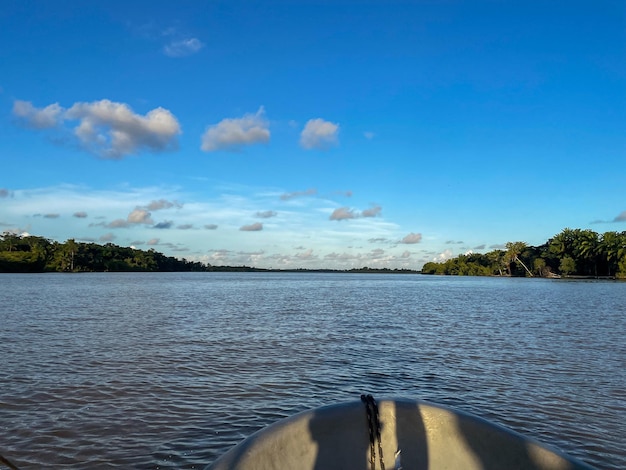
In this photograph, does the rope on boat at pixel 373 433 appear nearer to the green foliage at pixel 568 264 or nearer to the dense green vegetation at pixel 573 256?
the dense green vegetation at pixel 573 256

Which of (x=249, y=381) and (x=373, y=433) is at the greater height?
(x=373, y=433)

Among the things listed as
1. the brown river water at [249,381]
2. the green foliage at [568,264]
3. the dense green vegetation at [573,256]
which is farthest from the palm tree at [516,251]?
the brown river water at [249,381]

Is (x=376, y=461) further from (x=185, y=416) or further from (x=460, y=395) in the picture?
(x=460, y=395)

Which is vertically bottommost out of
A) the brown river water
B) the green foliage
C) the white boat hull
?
the brown river water

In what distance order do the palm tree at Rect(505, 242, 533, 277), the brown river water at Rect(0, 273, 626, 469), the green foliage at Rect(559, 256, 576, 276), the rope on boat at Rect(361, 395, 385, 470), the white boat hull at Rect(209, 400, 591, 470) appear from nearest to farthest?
the white boat hull at Rect(209, 400, 591, 470), the rope on boat at Rect(361, 395, 385, 470), the brown river water at Rect(0, 273, 626, 469), the green foliage at Rect(559, 256, 576, 276), the palm tree at Rect(505, 242, 533, 277)

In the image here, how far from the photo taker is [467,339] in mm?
20000

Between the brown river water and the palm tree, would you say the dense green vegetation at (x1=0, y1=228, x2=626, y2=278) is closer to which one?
the palm tree

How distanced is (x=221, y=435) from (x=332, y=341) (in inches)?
448

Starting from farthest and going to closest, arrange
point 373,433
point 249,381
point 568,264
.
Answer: point 568,264 < point 249,381 < point 373,433

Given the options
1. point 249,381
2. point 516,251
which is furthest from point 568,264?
point 249,381

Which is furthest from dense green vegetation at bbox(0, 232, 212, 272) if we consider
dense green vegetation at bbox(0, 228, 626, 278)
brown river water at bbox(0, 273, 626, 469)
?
brown river water at bbox(0, 273, 626, 469)

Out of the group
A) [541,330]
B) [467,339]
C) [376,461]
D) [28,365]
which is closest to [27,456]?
[376,461]

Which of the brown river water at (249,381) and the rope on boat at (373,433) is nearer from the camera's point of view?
the rope on boat at (373,433)

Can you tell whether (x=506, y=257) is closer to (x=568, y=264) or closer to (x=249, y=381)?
(x=568, y=264)
